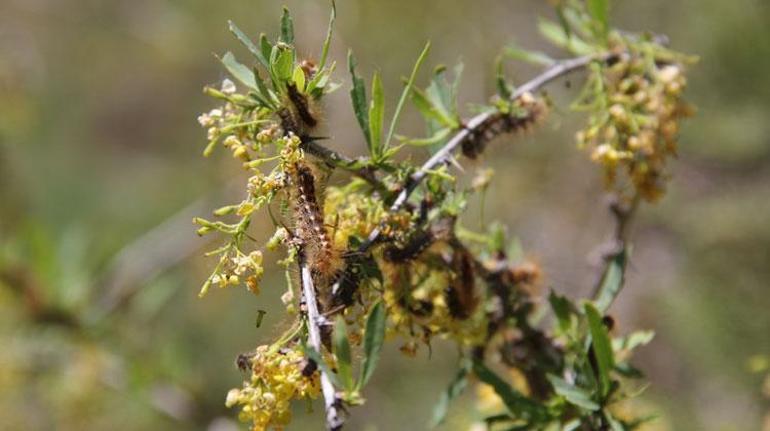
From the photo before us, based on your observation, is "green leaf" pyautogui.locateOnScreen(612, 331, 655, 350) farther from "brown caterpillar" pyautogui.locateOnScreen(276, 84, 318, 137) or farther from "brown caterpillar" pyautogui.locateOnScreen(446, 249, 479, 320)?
"brown caterpillar" pyautogui.locateOnScreen(276, 84, 318, 137)

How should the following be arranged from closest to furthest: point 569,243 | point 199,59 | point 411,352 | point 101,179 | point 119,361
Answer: point 411,352, point 119,361, point 569,243, point 199,59, point 101,179

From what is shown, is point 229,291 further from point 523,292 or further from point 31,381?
point 523,292

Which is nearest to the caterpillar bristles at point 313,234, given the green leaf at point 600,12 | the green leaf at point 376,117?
the green leaf at point 376,117

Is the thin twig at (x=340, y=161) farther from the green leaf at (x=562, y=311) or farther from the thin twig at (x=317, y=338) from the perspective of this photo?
the green leaf at (x=562, y=311)

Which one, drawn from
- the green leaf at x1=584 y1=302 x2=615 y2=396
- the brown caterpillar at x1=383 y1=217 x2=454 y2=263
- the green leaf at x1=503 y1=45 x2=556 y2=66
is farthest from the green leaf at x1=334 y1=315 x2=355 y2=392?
the green leaf at x1=503 y1=45 x2=556 y2=66

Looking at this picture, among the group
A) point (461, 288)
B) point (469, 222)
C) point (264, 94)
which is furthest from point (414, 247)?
point (469, 222)

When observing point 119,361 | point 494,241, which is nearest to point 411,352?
point 494,241

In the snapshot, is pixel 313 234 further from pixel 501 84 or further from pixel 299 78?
pixel 501 84

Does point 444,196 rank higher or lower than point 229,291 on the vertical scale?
lower
